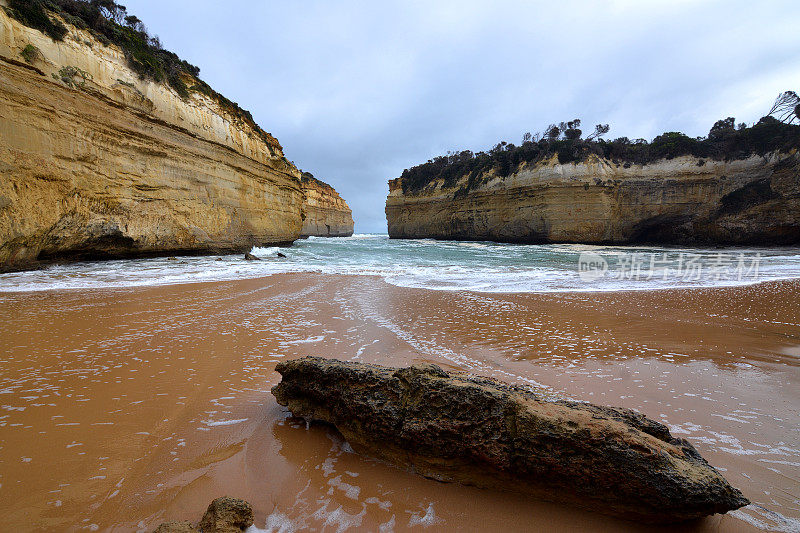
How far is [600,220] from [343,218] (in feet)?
148

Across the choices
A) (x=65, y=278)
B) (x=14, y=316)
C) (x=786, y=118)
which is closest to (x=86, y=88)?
(x=65, y=278)

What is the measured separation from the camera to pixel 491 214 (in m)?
31.1

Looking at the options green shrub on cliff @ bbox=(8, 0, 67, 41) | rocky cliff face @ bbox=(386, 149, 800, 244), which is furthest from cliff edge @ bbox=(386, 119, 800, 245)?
green shrub on cliff @ bbox=(8, 0, 67, 41)

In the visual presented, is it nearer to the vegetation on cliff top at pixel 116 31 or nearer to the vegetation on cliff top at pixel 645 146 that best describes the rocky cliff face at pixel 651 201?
the vegetation on cliff top at pixel 645 146

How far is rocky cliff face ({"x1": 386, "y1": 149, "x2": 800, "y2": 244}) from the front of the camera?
1980cm

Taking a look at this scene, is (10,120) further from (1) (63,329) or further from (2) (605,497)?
(2) (605,497)

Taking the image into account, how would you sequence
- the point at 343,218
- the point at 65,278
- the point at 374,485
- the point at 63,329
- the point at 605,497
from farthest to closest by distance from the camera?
the point at 343,218
the point at 65,278
the point at 63,329
the point at 374,485
the point at 605,497

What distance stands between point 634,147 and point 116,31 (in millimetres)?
31822

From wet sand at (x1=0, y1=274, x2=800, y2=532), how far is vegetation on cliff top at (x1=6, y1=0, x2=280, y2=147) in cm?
900

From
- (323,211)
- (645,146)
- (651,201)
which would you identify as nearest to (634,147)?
(645,146)

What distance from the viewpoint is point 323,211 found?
51500 mm

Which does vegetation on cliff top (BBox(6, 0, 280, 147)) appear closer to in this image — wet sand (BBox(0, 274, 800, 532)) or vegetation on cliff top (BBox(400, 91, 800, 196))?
wet sand (BBox(0, 274, 800, 532))

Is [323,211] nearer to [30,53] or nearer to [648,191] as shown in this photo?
[648,191]

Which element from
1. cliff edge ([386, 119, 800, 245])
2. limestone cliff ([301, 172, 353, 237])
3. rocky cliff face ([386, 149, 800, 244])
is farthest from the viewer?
limestone cliff ([301, 172, 353, 237])
